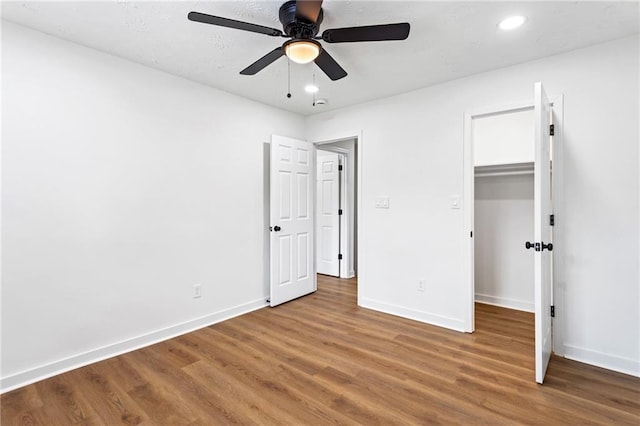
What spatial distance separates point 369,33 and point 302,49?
1.41ft

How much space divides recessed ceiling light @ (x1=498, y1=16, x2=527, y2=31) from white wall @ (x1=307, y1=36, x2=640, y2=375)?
27.3 inches

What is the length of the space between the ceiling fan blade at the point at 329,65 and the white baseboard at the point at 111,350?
8.65 ft

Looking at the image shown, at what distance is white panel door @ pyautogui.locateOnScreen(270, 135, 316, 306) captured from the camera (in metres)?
3.82

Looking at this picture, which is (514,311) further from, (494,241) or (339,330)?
(339,330)

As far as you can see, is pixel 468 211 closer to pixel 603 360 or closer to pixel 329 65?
pixel 603 360

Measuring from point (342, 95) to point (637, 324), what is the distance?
3.24m

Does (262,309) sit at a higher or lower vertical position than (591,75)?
lower

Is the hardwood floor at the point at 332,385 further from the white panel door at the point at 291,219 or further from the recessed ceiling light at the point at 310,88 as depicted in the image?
the recessed ceiling light at the point at 310,88

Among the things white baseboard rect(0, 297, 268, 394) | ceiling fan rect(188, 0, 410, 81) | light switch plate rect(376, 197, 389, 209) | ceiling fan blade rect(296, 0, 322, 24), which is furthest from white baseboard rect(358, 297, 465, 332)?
ceiling fan blade rect(296, 0, 322, 24)

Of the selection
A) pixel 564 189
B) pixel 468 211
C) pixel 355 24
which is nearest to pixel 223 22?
pixel 355 24

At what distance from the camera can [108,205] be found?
8.55 feet

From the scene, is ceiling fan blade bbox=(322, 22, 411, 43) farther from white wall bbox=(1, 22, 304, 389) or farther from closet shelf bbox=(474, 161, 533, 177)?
closet shelf bbox=(474, 161, 533, 177)

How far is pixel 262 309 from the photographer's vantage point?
374 cm

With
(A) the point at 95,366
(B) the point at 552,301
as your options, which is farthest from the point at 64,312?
(B) the point at 552,301
